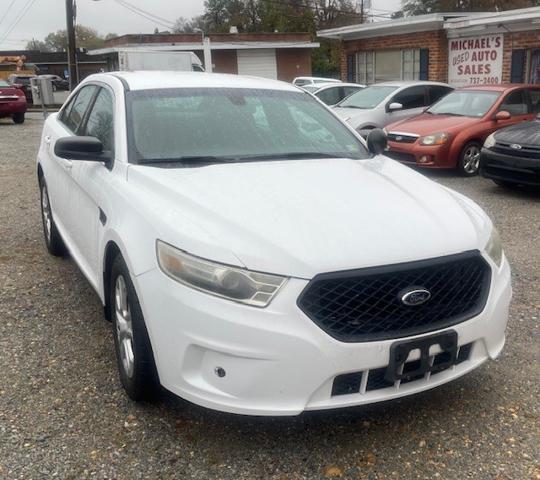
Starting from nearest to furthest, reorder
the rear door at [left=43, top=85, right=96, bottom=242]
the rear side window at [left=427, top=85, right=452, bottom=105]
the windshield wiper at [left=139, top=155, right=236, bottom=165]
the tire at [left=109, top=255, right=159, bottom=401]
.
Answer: the tire at [left=109, top=255, right=159, bottom=401] → the windshield wiper at [left=139, top=155, right=236, bottom=165] → the rear door at [left=43, top=85, right=96, bottom=242] → the rear side window at [left=427, top=85, right=452, bottom=105]

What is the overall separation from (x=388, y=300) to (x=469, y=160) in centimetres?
784

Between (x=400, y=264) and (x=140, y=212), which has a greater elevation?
(x=140, y=212)

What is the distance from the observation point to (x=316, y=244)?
259 cm

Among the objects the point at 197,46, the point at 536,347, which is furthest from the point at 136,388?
the point at 197,46

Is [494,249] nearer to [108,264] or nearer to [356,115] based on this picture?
[108,264]

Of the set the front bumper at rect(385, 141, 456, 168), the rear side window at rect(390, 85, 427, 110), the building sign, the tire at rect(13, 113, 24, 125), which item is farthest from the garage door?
the front bumper at rect(385, 141, 456, 168)

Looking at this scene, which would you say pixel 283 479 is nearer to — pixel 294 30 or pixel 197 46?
pixel 197 46

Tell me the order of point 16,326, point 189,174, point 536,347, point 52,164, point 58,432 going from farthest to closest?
point 52,164 → point 16,326 → point 536,347 → point 189,174 → point 58,432

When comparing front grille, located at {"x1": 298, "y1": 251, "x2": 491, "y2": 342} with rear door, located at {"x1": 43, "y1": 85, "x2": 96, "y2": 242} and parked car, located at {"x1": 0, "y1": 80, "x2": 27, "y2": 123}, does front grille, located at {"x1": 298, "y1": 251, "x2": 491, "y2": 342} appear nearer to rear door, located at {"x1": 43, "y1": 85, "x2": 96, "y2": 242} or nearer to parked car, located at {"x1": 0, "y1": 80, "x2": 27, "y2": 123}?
rear door, located at {"x1": 43, "y1": 85, "x2": 96, "y2": 242}

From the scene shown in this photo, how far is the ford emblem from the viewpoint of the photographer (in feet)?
8.52

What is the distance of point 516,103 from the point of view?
34.8 feet

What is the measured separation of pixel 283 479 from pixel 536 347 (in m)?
1.96

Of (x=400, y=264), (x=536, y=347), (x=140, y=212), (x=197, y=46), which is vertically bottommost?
(x=536, y=347)

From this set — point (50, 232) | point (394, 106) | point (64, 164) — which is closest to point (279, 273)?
A: point (64, 164)
